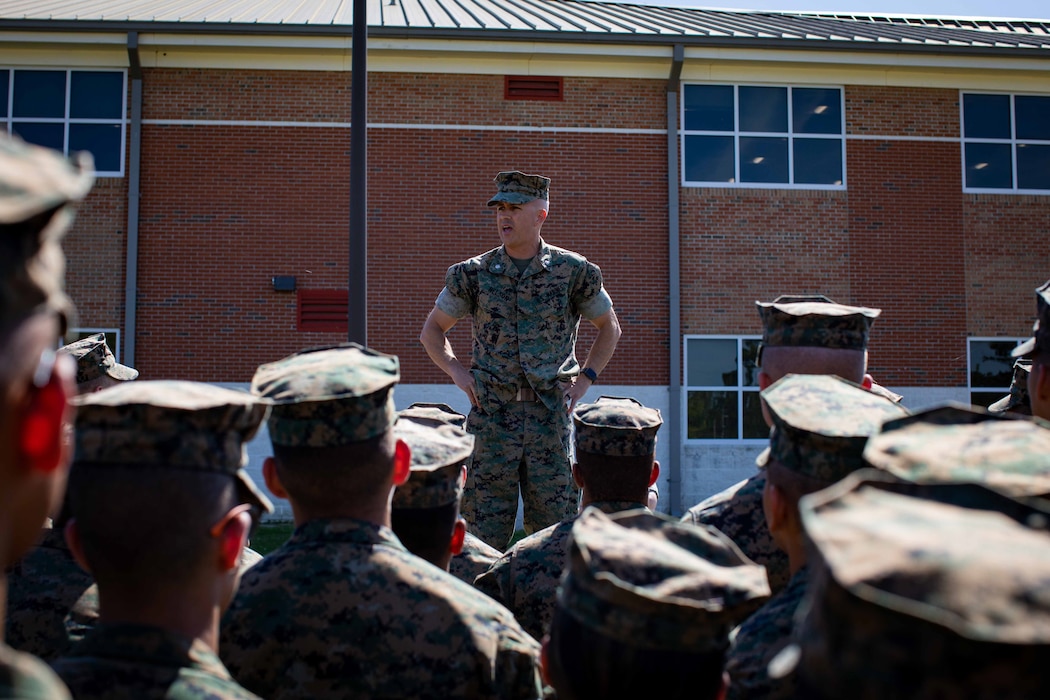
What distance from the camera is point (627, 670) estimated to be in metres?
1.52

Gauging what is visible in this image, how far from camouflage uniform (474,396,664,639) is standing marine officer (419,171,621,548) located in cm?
145

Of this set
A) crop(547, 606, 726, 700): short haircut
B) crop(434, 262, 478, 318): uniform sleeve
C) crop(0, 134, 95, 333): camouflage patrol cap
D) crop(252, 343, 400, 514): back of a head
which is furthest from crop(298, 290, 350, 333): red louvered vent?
crop(0, 134, 95, 333): camouflage patrol cap

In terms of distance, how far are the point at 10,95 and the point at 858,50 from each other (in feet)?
41.1

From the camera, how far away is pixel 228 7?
14.6m

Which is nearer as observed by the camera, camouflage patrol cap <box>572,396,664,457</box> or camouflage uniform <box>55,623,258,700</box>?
camouflage uniform <box>55,623,258,700</box>

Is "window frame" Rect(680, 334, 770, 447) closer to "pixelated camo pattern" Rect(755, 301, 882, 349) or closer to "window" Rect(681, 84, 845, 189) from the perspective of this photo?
"window" Rect(681, 84, 845, 189)

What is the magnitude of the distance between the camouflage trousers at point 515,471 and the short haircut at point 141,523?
11.0ft

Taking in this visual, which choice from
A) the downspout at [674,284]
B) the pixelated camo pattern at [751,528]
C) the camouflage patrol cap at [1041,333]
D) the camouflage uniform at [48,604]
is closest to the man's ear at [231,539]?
the camouflage uniform at [48,604]

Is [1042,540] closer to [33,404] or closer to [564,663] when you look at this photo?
[564,663]

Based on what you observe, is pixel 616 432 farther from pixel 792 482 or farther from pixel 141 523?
pixel 141 523

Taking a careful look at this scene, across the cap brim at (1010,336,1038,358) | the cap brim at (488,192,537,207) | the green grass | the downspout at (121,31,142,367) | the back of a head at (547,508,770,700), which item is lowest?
the green grass

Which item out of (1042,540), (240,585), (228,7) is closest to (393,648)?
(240,585)

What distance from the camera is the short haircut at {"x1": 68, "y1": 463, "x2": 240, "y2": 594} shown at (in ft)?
5.46

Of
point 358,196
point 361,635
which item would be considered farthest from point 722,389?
point 361,635
